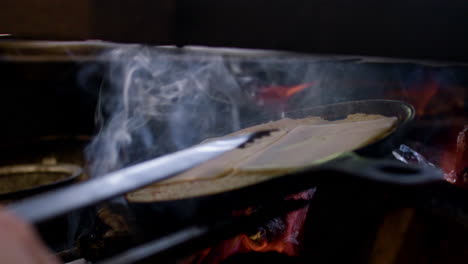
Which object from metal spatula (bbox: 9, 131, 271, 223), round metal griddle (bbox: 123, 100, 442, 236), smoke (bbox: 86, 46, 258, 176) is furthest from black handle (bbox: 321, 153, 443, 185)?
smoke (bbox: 86, 46, 258, 176)

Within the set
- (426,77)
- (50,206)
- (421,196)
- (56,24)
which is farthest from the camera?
(56,24)

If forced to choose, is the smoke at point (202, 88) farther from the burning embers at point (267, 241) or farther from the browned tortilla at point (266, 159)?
the browned tortilla at point (266, 159)

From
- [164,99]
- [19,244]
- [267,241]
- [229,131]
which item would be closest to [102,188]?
[19,244]

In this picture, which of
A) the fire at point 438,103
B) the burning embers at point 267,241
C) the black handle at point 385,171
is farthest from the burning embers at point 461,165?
the black handle at point 385,171

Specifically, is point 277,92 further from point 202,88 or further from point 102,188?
point 102,188

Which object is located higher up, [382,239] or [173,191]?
[173,191]

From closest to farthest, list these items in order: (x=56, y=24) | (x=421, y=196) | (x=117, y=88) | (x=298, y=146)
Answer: (x=421, y=196) < (x=298, y=146) < (x=56, y=24) < (x=117, y=88)

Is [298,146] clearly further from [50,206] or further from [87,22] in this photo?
[87,22]

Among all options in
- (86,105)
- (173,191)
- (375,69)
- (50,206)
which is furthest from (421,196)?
(86,105)
